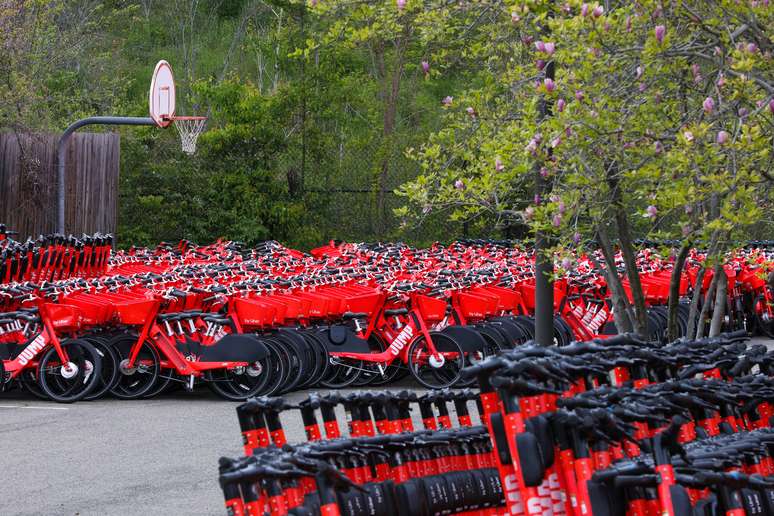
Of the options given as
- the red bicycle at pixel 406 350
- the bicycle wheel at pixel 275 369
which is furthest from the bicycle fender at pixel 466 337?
the bicycle wheel at pixel 275 369

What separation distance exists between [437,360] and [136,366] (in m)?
3.05

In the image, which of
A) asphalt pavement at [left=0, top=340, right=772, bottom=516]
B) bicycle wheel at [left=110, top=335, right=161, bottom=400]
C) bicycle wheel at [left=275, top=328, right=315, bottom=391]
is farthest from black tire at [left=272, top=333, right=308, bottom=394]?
bicycle wheel at [left=110, top=335, right=161, bottom=400]

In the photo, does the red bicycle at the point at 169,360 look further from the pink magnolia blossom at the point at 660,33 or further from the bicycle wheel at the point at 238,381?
the pink magnolia blossom at the point at 660,33

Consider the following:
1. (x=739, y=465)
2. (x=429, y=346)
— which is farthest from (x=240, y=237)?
(x=739, y=465)

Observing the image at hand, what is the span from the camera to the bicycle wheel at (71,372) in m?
11.8

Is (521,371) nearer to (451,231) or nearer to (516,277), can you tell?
(516,277)

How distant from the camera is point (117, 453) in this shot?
30.8ft

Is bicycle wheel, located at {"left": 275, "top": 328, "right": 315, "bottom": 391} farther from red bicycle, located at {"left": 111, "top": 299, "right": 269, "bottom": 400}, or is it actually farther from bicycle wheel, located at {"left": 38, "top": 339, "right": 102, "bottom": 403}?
bicycle wheel, located at {"left": 38, "top": 339, "right": 102, "bottom": 403}

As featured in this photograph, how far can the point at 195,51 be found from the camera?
47125 millimetres

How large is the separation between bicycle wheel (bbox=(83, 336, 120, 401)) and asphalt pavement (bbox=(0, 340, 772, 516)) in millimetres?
130

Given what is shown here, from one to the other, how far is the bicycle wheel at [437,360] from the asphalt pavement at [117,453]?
4.19 feet

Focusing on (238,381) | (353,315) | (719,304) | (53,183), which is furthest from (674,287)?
(53,183)

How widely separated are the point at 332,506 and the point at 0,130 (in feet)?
65.4

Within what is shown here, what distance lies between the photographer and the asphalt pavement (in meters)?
7.77
